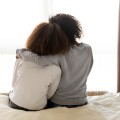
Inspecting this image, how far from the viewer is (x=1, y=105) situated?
1.53 meters

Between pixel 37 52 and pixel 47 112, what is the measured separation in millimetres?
381

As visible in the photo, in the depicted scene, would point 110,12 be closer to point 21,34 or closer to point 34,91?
point 21,34

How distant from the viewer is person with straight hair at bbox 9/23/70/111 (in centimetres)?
144

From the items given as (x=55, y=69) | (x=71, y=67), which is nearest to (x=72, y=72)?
(x=71, y=67)

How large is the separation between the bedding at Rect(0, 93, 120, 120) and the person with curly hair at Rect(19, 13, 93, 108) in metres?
0.09

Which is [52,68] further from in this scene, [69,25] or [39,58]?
[69,25]

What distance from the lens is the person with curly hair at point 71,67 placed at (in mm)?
1519

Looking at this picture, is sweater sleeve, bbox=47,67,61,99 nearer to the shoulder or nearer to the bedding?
the shoulder

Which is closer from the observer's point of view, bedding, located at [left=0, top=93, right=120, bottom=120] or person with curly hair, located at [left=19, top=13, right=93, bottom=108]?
bedding, located at [left=0, top=93, right=120, bottom=120]

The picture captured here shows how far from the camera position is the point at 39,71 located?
1.44 m

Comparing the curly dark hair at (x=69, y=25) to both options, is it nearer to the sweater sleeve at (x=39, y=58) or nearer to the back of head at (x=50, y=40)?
the back of head at (x=50, y=40)

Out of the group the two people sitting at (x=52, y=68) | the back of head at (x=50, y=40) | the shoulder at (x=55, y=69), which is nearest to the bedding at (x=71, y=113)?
the two people sitting at (x=52, y=68)

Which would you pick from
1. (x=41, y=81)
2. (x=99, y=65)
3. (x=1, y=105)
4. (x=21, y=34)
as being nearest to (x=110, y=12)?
(x=99, y=65)

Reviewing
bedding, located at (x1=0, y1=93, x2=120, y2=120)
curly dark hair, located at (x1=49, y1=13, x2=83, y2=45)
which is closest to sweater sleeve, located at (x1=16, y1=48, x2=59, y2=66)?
curly dark hair, located at (x1=49, y1=13, x2=83, y2=45)
